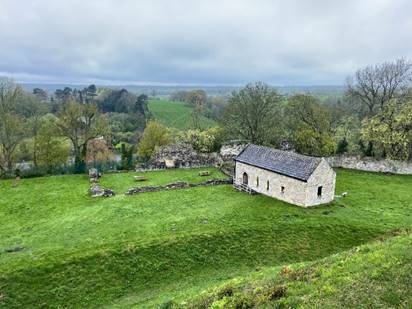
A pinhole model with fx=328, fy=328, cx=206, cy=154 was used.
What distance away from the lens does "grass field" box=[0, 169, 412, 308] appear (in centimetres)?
1712

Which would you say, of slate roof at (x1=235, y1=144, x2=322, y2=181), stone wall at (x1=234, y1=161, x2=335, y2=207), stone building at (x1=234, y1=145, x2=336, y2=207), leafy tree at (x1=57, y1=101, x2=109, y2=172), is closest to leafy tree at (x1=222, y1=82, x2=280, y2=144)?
slate roof at (x1=235, y1=144, x2=322, y2=181)

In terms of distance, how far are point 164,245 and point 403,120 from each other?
31.3 metres

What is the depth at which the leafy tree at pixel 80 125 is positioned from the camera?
41.6m

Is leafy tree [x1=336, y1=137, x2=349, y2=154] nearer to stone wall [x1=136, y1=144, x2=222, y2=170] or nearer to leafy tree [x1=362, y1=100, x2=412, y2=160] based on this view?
leafy tree [x1=362, y1=100, x2=412, y2=160]

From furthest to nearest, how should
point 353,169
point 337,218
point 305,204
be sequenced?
point 353,169
point 305,204
point 337,218

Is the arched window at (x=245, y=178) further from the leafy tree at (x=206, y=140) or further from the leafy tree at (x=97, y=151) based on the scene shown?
the leafy tree at (x=97, y=151)

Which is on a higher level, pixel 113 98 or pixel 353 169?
pixel 113 98

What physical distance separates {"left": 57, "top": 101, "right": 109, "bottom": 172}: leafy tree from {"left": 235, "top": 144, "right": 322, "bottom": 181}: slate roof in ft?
68.3

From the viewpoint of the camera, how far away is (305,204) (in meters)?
26.0

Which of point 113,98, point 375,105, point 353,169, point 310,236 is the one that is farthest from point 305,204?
point 113,98

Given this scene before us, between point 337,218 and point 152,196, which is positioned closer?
point 337,218

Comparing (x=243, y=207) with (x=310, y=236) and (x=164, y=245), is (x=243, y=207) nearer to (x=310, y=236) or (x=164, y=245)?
(x=310, y=236)

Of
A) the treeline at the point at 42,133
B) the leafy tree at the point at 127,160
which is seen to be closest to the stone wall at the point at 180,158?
the leafy tree at the point at 127,160

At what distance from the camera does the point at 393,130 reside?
125 feet
